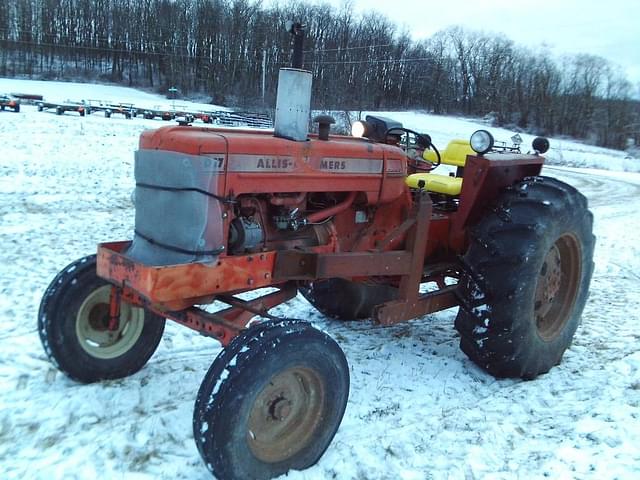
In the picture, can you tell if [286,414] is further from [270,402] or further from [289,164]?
[289,164]

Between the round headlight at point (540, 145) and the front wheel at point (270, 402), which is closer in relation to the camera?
the front wheel at point (270, 402)

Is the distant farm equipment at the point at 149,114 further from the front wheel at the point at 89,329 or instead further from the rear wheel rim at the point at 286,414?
the rear wheel rim at the point at 286,414

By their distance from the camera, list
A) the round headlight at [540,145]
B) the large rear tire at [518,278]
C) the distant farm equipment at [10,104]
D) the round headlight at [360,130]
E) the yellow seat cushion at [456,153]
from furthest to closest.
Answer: the distant farm equipment at [10,104]
the yellow seat cushion at [456,153]
the round headlight at [540,145]
the round headlight at [360,130]
the large rear tire at [518,278]

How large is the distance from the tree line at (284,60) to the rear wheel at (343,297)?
53153 mm

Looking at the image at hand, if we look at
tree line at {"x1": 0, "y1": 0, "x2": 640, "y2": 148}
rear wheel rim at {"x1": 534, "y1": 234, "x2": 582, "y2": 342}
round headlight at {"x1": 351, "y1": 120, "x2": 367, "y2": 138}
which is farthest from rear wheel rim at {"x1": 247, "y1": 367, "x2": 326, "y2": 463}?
tree line at {"x1": 0, "y1": 0, "x2": 640, "y2": 148}

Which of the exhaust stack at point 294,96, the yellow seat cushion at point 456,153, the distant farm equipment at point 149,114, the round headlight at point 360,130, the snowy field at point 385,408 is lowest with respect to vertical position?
the snowy field at point 385,408

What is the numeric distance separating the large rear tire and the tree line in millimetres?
53940

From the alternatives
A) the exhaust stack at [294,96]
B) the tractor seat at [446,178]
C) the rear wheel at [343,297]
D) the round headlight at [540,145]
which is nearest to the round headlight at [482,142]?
the tractor seat at [446,178]

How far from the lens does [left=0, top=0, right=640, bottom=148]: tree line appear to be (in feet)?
192

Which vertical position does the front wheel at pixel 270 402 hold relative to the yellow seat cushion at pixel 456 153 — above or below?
below

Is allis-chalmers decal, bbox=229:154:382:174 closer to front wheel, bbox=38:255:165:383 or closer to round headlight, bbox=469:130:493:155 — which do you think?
round headlight, bbox=469:130:493:155

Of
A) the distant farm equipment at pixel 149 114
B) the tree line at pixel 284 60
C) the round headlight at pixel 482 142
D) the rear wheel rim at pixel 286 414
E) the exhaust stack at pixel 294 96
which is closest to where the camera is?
the rear wheel rim at pixel 286 414

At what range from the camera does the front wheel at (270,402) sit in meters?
2.41

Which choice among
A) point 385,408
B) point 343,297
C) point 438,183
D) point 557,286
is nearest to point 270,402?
point 385,408
